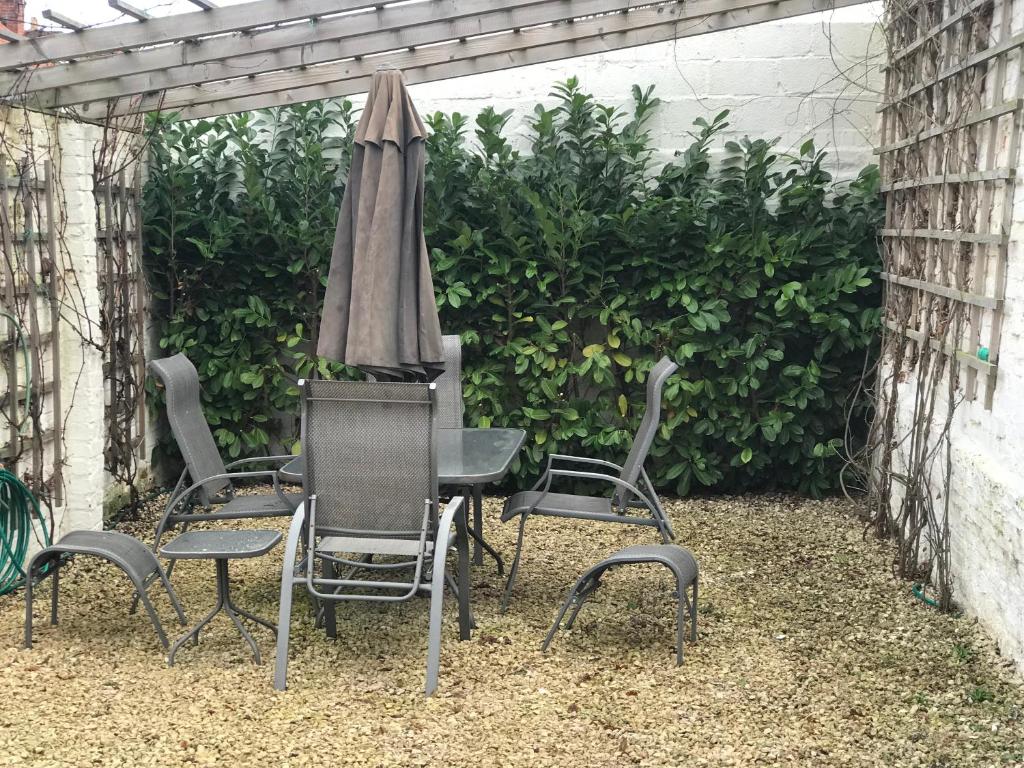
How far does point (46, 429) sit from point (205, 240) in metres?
1.65

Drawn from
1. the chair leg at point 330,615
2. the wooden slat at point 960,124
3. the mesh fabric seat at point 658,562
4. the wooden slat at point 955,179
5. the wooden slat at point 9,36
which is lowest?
the chair leg at point 330,615

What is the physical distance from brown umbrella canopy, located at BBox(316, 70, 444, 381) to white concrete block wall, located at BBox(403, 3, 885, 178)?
229 cm

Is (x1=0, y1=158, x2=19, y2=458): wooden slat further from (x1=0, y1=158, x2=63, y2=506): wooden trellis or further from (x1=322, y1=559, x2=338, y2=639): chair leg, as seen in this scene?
(x1=322, y1=559, x2=338, y2=639): chair leg

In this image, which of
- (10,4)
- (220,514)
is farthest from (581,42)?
(220,514)

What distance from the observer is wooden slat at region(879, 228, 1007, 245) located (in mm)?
3951

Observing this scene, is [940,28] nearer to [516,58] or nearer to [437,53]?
[516,58]

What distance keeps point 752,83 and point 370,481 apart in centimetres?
370

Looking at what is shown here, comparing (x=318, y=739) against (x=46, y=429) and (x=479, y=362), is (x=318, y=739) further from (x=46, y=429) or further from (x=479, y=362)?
(x=479, y=362)

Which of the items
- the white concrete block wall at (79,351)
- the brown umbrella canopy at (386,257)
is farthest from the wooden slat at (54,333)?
the brown umbrella canopy at (386,257)

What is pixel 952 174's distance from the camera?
14.8ft

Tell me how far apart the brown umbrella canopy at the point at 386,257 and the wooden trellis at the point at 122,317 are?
192cm

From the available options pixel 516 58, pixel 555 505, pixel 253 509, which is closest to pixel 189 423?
pixel 253 509

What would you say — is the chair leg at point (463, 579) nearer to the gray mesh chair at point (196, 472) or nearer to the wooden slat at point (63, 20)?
the gray mesh chair at point (196, 472)

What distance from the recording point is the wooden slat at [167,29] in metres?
3.96
